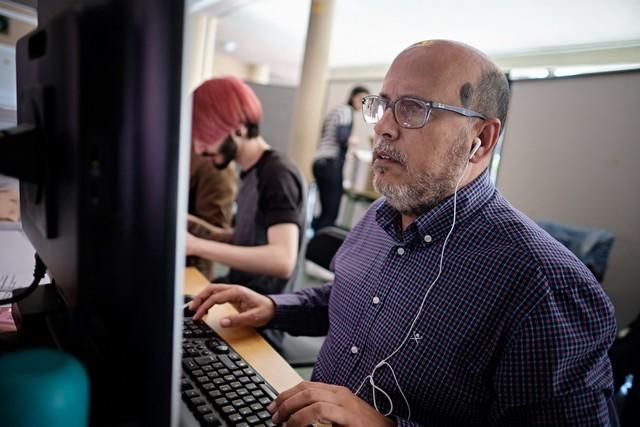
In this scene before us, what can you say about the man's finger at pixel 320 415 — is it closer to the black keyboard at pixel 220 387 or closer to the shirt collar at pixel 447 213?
the black keyboard at pixel 220 387

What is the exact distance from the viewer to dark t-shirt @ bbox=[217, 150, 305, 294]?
1414 millimetres

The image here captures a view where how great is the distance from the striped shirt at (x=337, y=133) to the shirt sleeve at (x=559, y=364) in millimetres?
3574

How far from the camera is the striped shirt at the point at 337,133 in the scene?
418cm

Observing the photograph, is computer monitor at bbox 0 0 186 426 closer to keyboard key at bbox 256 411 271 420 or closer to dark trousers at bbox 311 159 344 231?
keyboard key at bbox 256 411 271 420

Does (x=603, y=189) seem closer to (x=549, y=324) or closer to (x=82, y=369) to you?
(x=549, y=324)

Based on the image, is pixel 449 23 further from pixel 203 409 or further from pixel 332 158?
pixel 203 409

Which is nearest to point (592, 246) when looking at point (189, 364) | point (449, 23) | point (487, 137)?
point (487, 137)

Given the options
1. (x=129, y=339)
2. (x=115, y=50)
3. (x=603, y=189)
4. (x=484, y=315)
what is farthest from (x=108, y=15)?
(x=603, y=189)

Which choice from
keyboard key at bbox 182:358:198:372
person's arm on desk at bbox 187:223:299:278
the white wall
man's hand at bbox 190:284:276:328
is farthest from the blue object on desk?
the white wall

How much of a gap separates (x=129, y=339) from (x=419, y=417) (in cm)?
59

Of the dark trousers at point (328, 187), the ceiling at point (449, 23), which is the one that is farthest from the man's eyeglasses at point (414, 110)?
the dark trousers at point (328, 187)

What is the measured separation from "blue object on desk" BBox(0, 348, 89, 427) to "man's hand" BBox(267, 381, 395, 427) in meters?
0.28

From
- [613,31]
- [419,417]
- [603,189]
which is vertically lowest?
[419,417]

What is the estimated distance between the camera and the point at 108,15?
35cm
